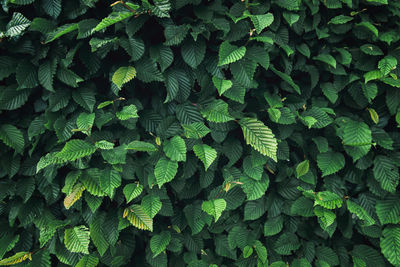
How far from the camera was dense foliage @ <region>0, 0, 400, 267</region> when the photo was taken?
1.65 meters

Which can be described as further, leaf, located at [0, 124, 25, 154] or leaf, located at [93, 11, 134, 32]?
leaf, located at [0, 124, 25, 154]

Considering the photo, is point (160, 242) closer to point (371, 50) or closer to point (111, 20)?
point (111, 20)

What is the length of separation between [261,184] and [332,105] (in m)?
0.80

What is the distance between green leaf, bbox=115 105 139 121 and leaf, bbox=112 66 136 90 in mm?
140

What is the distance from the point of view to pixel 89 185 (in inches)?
65.4

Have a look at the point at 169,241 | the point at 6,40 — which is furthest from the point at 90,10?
the point at 169,241

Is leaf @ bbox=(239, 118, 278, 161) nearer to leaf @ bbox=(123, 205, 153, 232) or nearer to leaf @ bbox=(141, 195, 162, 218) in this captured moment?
leaf @ bbox=(141, 195, 162, 218)

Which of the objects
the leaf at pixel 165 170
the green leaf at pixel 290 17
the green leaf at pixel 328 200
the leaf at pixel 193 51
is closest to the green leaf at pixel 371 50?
the green leaf at pixel 290 17

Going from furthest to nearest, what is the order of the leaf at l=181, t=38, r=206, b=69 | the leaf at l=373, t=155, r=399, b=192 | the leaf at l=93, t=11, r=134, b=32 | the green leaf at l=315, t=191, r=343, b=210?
the leaf at l=373, t=155, r=399, b=192, the green leaf at l=315, t=191, r=343, b=210, the leaf at l=181, t=38, r=206, b=69, the leaf at l=93, t=11, r=134, b=32

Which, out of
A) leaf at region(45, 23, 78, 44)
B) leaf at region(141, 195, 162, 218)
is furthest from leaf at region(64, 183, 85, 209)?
leaf at region(45, 23, 78, 44)

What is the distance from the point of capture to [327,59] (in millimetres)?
1926

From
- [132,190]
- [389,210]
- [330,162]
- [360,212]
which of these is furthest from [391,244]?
[132,190]

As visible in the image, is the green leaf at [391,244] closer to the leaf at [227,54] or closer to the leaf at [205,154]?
the leaf at [205,154]

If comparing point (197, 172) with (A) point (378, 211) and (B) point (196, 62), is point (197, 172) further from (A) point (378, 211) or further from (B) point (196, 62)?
(A) point (378, 211)
